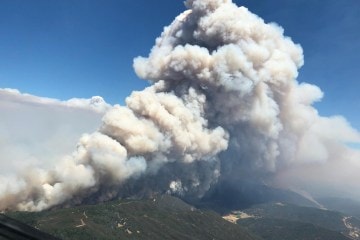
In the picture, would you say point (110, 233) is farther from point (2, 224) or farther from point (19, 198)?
point (2, 224)

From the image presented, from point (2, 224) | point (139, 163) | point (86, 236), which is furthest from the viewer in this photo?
point (139, 163)

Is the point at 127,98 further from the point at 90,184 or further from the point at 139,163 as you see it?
the point at 90,184

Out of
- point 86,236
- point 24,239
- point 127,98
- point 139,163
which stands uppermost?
point 127,98

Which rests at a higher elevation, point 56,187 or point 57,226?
point 56,187

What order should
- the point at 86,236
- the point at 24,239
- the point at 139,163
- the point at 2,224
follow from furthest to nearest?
the point at 139,163 < the point at 86,236 < the point at 2,224 < the point at 24,239

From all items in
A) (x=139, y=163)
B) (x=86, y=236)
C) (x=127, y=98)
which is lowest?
(x=86, y=236)

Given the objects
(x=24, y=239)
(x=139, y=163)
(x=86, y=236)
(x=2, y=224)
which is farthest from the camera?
(x=139, y=163)

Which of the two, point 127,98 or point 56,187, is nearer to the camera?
point 127,98

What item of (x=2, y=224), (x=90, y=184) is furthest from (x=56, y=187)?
(x=2, y=224)

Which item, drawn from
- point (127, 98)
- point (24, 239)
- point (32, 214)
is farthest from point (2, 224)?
point (32, 214)
